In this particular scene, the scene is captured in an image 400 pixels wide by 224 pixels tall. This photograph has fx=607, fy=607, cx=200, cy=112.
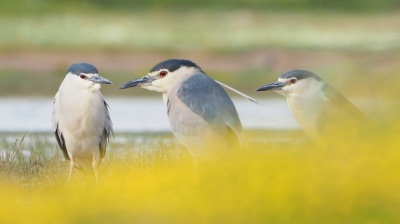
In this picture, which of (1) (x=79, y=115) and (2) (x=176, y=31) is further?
(2) (x=176, y=31)

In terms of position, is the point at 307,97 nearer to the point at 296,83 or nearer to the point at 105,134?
the point at 296,83

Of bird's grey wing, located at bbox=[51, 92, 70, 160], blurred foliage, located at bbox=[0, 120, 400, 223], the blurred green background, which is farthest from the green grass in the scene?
blurred foliage, located at bbox=[0, 120, 400, 223]

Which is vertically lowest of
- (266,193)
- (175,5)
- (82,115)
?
(266,193)

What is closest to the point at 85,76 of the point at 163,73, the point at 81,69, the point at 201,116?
the point at 81,69

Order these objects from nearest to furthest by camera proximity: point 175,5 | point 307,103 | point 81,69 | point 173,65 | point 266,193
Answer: point 266,193 → point 173,65 → point 307,103 → point 81,69 → point 175,5

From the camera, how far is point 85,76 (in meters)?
3.56

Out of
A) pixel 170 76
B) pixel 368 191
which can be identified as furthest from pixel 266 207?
pixel 170 76

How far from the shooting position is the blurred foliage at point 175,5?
17.4 metres

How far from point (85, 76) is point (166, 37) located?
13632 millimetres

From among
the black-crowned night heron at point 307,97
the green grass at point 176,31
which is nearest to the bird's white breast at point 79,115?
the black-crowned night heron at point 307,97

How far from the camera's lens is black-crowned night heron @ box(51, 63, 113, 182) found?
3.58 meters

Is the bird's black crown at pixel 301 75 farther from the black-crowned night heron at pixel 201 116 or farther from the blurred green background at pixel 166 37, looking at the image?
the blurred green background at pixel 166 37

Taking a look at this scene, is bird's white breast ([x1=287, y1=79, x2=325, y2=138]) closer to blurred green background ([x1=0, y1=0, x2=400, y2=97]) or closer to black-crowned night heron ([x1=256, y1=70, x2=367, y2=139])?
black-crowned night heron ([x1=256, y1=70, x2=367, y2=139])

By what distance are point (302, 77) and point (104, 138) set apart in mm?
1430
